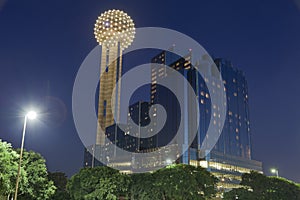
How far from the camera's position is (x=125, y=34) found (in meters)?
116

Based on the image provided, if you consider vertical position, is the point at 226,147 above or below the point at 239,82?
below

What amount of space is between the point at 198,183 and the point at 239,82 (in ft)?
444

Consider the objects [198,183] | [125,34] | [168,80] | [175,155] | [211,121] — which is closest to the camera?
[198,183]

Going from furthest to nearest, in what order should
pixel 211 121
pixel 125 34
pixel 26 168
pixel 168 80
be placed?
pixel 168 80
pixel 211 121
pixel 125 34
pixel 26 168

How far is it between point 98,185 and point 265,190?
2784cm

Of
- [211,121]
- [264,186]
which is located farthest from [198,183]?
[211,121]

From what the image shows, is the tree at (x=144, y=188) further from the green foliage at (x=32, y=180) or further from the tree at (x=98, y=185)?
the green foliage at (x=32, y=180)

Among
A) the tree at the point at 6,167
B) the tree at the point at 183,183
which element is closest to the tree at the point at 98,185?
the tree at the point at 183,183

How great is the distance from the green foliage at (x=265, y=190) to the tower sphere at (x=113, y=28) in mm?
70156

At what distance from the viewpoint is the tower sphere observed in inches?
4476

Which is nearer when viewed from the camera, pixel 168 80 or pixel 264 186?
pixel 264 186

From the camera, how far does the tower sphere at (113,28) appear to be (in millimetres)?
113688

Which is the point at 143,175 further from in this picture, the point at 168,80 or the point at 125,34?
the point at 168,80

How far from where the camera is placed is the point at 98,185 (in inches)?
2077
